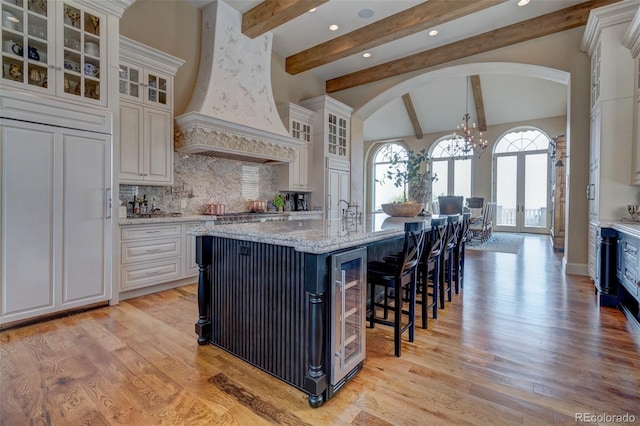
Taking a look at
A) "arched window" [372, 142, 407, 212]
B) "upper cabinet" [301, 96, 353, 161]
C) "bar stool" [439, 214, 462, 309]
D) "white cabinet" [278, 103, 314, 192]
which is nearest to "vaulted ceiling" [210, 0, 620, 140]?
"upper cabinet" [301, 96, 353, 161]

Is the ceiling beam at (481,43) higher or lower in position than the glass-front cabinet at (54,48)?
higher

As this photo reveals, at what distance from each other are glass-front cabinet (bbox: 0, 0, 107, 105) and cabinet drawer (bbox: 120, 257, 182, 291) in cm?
178

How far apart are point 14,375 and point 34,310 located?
1025mm

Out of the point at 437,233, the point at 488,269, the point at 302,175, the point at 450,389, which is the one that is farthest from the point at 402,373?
the point at 302,175

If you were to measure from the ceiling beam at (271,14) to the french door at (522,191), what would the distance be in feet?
27.8

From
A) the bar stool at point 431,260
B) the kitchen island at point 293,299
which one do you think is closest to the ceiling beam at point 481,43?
the bar stool at point 431,260

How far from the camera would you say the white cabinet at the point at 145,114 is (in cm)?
355

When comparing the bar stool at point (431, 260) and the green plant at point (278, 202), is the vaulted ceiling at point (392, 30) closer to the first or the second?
the green plant at point (278, 202)

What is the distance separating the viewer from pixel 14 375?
1.88 m

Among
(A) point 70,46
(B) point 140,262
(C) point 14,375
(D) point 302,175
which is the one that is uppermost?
(A) point 70,46

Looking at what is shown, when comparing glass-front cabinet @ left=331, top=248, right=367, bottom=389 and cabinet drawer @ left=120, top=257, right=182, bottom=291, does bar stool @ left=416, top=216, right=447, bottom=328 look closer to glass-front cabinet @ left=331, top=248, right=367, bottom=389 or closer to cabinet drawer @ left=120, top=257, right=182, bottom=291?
glass-front cabinet @ left=331, top=248, right=367, bottom=389

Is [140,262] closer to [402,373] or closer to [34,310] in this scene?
[34,310]

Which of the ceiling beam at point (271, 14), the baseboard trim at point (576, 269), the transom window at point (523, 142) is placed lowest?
the baseboard trim at point (576, 269)

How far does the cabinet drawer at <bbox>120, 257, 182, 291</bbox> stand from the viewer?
3354 millimetres
